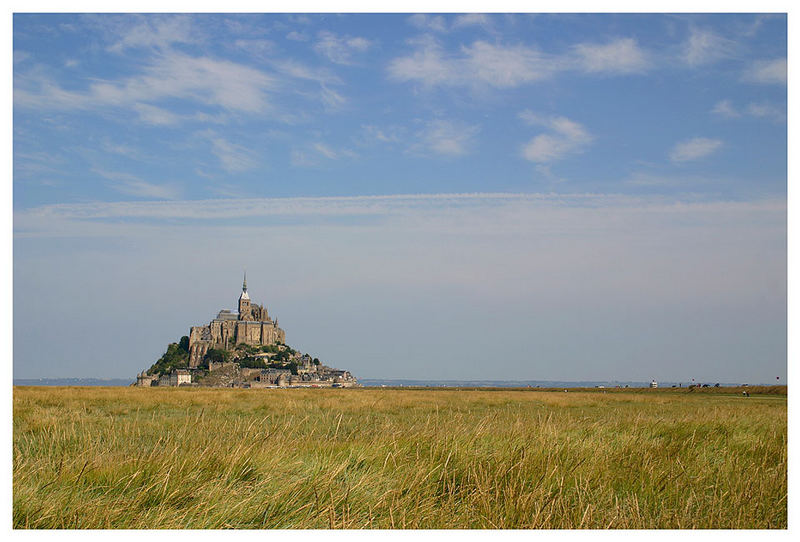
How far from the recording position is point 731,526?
5.27 meters

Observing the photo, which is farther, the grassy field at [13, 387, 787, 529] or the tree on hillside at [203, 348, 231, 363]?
the tree on hillside at [203, 348, 231, 363]

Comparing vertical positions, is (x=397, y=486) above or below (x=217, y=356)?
above

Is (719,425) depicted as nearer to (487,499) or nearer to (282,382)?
(487,499)

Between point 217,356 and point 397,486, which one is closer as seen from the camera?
point 397,486

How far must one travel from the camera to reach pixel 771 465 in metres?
8.30

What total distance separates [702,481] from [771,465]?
2.11 meters

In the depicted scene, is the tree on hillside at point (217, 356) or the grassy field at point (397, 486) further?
the tree on hillside at point (217, 356)
